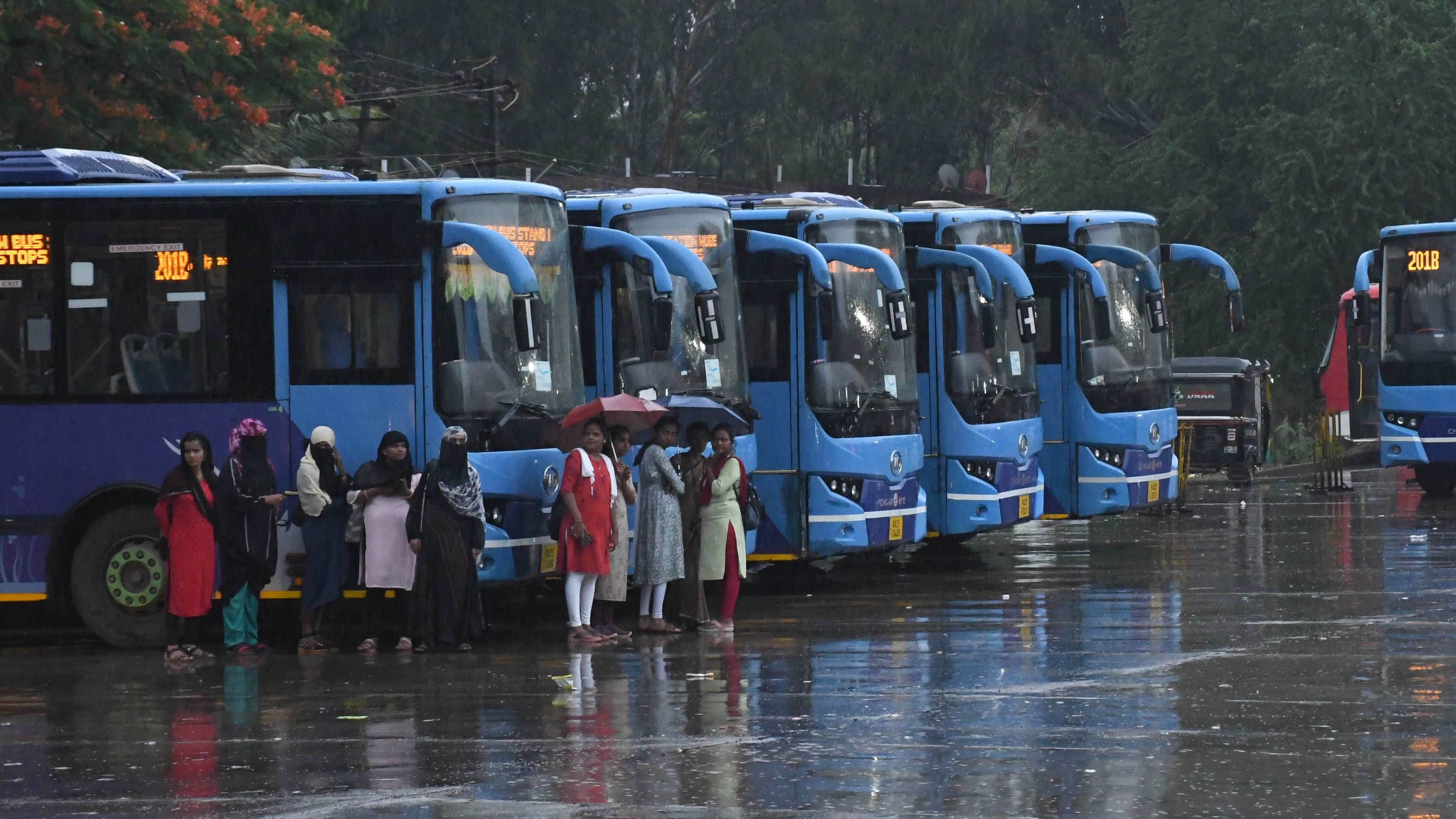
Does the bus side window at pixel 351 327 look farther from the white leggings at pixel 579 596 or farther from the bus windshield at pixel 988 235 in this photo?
the bus windshield at pixel 988 235

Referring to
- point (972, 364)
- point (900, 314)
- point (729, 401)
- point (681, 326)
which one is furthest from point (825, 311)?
point (972, 364)

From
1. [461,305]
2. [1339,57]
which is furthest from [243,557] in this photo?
[1339,57]

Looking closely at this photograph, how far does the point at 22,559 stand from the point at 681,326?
521 centimetres

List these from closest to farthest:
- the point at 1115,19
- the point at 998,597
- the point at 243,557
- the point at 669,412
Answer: the point at 243,557
the point at 669,412
the point at 998,597
the point at 1115,19

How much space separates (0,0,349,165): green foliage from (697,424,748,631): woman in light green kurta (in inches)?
312

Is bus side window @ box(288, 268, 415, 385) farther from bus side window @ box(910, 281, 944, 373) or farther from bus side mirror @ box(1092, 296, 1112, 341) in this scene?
bus side mirror @ box(1092, 296, 1112, 341)

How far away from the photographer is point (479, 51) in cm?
5228

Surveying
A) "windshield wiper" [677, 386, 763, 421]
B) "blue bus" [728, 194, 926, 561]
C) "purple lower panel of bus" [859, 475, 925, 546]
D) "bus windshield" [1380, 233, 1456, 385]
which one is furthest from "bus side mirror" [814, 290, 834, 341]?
"bus windshield" [1380, 233, 1456, 385]

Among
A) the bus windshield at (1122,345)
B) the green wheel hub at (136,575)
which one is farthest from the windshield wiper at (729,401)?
the bus windshield at (1122,345)

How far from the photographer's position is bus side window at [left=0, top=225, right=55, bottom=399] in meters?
16.4

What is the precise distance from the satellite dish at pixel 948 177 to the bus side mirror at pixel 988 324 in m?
32.6

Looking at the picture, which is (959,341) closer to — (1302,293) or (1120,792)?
(1120,792)

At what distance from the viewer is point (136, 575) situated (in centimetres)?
1653

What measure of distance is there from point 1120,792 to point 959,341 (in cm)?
1261
